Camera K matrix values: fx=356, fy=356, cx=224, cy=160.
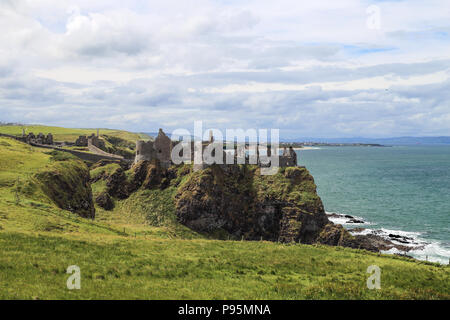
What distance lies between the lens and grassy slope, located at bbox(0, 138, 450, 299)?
19.3 metres

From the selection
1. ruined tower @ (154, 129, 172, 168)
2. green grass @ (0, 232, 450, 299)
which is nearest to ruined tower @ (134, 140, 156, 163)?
ruined tower @ (154, 129, 172, 168)

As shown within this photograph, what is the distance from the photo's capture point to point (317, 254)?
33.6 meters

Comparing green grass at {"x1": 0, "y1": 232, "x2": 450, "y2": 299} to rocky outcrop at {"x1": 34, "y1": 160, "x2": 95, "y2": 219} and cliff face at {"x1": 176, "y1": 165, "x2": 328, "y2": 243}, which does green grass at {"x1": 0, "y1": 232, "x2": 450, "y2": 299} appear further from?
cliff face at {"x1": 176, "y1": 165, "x2": 328, "y2": 243}

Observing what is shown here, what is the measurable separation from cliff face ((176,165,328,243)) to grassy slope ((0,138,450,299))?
3396 centimetres

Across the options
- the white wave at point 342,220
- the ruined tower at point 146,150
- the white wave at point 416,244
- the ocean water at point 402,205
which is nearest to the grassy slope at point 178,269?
the ocean water at point 402,205

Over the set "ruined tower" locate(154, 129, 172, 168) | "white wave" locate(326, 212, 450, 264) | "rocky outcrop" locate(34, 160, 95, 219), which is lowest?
"white wave" locate(326, 212, 450, 264)

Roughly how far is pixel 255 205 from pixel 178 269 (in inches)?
2072

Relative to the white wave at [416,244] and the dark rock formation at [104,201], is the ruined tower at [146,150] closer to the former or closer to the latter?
the dark rock formation at [104,201]

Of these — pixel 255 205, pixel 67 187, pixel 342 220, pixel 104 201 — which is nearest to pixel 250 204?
pixel 255 205

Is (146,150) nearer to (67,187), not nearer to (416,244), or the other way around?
(67,187)

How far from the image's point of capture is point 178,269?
24.1 meters

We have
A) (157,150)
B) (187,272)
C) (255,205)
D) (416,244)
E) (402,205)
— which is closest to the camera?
(187,272)

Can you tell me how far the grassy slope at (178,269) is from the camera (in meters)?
19.3
